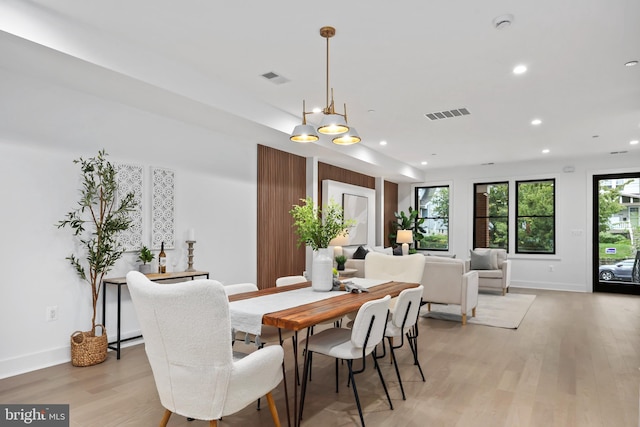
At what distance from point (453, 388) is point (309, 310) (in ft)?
4.83

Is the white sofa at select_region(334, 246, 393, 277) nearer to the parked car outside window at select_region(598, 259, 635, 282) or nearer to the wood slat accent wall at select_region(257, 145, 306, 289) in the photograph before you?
the wood slat accent wall at select_region(257, 145, 306, 289)

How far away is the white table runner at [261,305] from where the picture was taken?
2.21m

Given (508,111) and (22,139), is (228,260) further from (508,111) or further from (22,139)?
(508,111)

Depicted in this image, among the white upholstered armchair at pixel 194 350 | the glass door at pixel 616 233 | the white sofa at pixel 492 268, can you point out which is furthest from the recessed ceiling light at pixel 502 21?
the glass door at pixel 616 233

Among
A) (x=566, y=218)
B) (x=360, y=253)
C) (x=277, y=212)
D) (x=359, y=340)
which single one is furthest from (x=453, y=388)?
(x=566, y=218)

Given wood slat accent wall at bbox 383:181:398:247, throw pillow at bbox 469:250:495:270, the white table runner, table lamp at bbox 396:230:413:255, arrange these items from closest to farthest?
the white table runner
throw pillow at bbox 469:250:495:270
table lamp at bbox 396:230:413:255
wood slat accent wall at bbox 383:181:398:247

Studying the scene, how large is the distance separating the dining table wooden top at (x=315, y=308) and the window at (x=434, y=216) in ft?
22.4


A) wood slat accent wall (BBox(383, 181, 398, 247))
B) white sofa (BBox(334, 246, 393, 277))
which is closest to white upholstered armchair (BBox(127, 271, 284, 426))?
white sofa (BBox(334, 246, 393, 277))

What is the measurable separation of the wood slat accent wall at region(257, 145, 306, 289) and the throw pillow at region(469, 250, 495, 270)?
342cm

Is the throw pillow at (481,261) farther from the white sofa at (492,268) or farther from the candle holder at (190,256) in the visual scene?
the candle holder at (190,256)

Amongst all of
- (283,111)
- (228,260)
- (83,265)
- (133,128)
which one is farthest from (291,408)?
(283,111)

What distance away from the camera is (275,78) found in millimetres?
3947

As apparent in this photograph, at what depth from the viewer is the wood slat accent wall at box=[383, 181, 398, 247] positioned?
949cm

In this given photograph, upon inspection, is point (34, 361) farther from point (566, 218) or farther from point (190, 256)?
point (566, 218)
